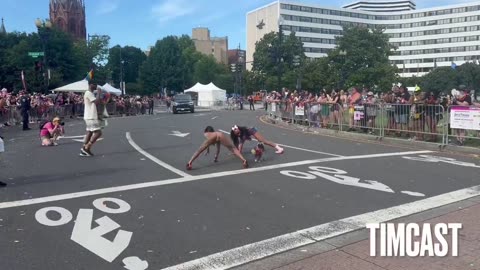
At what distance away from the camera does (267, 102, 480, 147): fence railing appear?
42.4 ft

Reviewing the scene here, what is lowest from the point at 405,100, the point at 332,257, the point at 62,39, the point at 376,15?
the point at 332,257

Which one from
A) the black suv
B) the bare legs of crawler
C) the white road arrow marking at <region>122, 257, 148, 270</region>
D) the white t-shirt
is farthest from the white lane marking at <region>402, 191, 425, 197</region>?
the black suv

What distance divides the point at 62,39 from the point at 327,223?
66728 mm

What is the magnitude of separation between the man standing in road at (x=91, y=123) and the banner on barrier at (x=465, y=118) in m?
9.66

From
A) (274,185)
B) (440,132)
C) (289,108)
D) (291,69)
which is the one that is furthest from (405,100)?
(291,69)

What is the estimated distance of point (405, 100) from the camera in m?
15.9

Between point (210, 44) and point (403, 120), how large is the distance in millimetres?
158428

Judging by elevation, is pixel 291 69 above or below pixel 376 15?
below

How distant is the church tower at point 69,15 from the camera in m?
107

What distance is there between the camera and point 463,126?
42.1 feet

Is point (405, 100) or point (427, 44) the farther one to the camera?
point (427, 44)

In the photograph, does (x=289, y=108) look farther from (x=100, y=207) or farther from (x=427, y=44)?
(x=427, y=44)

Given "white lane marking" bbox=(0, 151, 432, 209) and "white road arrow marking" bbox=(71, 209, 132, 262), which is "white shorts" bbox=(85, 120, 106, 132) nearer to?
"white lane marking" bbox=(0, 151, 432, 209)

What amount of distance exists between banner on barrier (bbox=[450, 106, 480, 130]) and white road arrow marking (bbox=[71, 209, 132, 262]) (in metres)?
10.3
